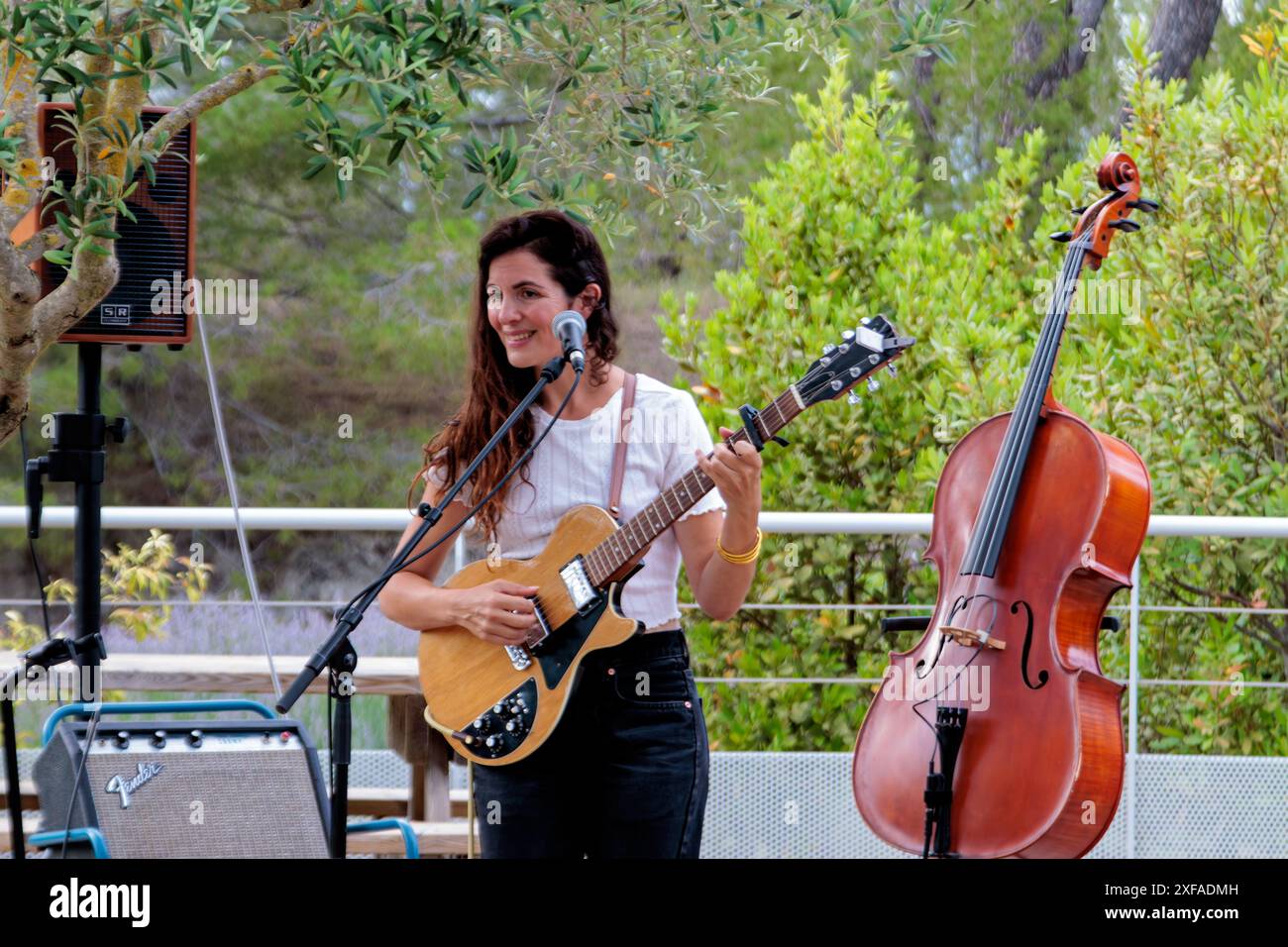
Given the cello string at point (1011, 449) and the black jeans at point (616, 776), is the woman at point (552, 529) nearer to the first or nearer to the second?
the black jeans at point (616, 776)

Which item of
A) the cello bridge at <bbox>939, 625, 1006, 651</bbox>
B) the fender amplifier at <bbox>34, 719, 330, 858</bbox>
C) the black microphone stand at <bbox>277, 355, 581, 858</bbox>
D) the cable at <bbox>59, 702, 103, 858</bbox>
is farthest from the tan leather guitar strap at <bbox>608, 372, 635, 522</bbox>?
the cable at <bbox>59, 702, 103, 858</bbox>

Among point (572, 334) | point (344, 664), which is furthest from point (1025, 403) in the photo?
point (344, 664)

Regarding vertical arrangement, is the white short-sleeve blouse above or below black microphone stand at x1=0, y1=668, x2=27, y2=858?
above

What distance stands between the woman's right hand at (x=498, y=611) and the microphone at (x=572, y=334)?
0.36 m

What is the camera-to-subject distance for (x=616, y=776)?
1.97 m

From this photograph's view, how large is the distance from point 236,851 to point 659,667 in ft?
2.38

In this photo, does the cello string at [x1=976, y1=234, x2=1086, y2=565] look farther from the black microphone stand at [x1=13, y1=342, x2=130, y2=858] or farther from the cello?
the black microphone stand at [x1=13, y1=342, x2=130, y2=858]

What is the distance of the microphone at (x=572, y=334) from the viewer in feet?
6.43

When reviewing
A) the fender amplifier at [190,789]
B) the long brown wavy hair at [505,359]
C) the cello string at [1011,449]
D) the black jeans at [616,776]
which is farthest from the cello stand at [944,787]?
the fender amplifier at [190,789]

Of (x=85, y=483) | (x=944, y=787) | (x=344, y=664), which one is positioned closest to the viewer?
(x=344, y=664)

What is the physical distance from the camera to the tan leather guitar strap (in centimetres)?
Result: 209

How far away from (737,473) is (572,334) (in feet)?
0.95

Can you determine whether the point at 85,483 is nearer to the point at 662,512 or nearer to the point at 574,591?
the point at 574,591
